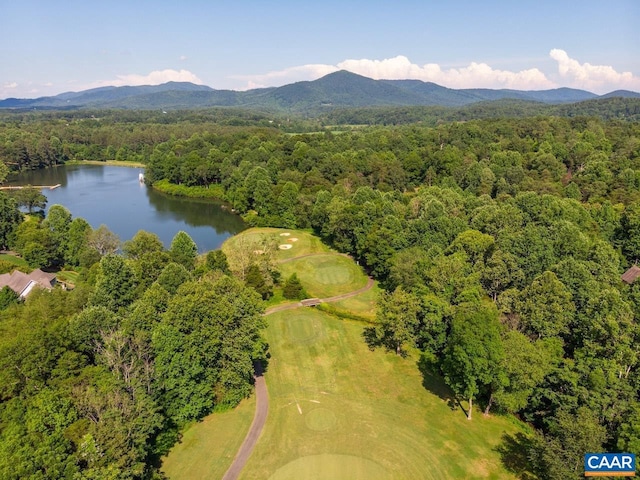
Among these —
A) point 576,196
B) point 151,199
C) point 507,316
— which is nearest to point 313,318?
point 507,316

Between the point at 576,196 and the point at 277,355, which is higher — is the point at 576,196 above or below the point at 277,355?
above

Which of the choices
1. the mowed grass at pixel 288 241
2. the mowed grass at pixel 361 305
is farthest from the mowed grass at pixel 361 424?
the mowed grass at pixel 288 241

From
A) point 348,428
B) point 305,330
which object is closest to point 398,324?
point 305,330

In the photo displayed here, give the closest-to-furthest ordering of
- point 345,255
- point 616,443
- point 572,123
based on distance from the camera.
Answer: point 616,443 < point 345,255 < point 572,123

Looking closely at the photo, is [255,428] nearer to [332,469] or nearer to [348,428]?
[332,469]

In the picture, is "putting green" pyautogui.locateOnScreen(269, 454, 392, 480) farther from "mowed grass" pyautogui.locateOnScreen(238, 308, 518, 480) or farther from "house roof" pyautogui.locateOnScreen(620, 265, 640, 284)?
"house roof" pyautogui.locateOnScreen(620, 265, 640, 284)

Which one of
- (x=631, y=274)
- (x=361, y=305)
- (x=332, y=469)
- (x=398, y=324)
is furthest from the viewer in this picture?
(x=361, y=305)

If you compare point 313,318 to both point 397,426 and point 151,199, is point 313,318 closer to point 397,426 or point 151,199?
point 397,426
